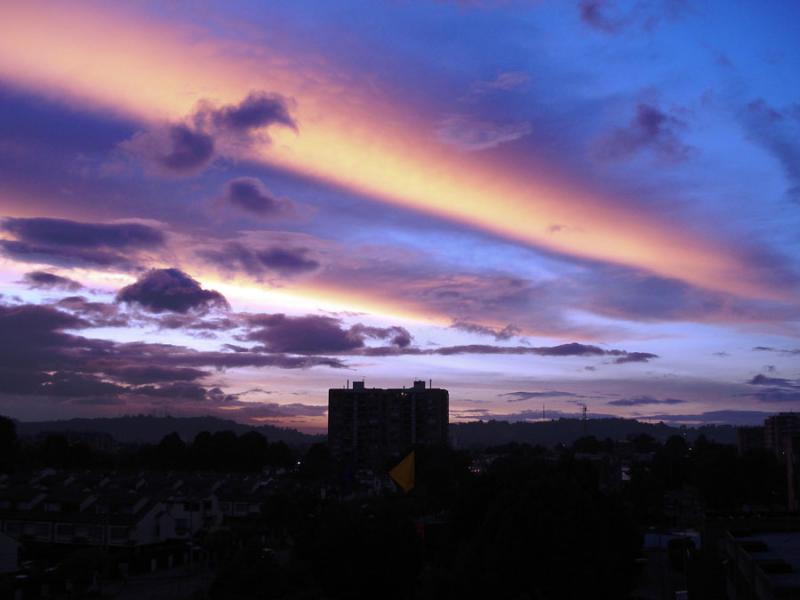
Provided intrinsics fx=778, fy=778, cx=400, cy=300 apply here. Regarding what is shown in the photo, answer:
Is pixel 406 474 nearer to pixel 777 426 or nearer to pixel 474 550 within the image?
pixel 474 550

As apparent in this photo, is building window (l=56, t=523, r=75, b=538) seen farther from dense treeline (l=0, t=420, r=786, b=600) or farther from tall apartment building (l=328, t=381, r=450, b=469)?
tall apartment building (l=328, t=381, r=450, b=469)

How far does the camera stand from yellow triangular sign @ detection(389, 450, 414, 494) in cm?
2552

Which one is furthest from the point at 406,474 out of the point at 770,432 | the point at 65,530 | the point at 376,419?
the point at 770,432

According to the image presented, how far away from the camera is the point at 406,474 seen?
83.9 feet

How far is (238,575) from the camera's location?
25891 mm

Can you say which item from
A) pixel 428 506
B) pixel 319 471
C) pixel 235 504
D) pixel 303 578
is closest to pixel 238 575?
pixel 303 578

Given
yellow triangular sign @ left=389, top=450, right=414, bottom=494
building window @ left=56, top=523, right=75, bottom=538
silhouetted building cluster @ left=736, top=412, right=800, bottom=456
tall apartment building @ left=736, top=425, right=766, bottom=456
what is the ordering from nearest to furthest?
yellow triangular sign @ left=389, top=450, right=414, bottom=494 → building window @ left=56, top=523, right=75, bottom=538 → silhouetted building cluster @ left=736, top=412, right=800, bottom=456 → tall apartment building @ left=736, top=425, right=766, bottom=456

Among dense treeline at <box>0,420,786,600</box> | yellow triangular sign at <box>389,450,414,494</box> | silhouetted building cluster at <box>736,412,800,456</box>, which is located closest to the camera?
dense treeline at <box>0,420,786,600</box>

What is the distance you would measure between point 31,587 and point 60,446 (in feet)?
205

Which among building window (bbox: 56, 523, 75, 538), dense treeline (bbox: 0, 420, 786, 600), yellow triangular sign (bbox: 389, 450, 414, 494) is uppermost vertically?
yellow triangular sign (bbox: 389, 450, 414, 494)

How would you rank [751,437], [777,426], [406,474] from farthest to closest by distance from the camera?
[751,437]
[777,426]
[406,474]

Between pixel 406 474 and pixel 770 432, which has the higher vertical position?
pixel 406 474

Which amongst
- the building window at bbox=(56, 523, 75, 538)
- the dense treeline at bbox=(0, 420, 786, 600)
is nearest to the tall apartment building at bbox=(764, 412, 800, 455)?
the dense treeline at bbox=(0, 420, 786, 600)

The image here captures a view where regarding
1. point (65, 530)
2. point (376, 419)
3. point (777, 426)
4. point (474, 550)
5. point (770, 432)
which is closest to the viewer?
point (474, 550)
